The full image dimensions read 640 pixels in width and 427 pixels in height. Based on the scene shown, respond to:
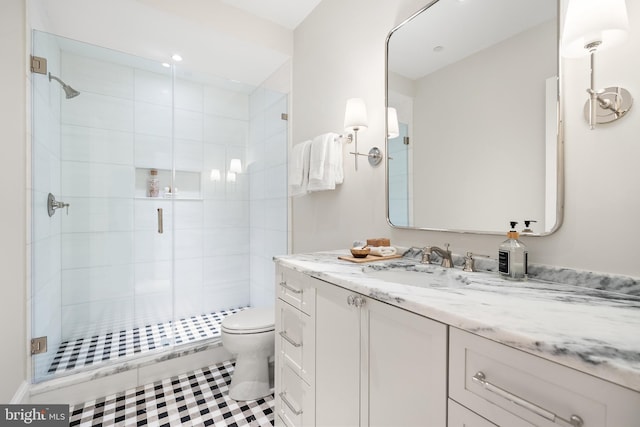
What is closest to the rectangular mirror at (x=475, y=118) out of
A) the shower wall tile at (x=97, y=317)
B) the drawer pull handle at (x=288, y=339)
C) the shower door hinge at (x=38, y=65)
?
the drawer pull handle at (x=288, y=339)

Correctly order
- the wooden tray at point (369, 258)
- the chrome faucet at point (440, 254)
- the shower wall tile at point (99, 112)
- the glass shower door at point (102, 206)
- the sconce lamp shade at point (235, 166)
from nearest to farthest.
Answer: the chrome faucet at point (440, 254)
the wooden tray at point (369, 258)
the glass shower door at point (102, 206)
the shower wall tile at point (99, 112)
the sconce lamp shade at point (235, 166)

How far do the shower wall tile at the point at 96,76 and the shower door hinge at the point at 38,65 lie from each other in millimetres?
379

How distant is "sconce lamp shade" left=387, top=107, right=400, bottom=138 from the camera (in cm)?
154

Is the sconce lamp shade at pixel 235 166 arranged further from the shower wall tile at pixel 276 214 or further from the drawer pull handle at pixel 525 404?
the drawer pull handle at pixel 525 404

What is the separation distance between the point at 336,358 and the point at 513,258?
70cm

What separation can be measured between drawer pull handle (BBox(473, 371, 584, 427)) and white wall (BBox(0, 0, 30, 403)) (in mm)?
2057

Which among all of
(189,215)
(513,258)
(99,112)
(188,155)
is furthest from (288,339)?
(99,112)

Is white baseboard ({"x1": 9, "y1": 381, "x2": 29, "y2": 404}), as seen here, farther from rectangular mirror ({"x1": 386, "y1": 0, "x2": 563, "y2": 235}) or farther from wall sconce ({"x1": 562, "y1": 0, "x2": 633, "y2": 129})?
wall sconce ({"x1": 562, "y1": 0, "x2": 633, "y2": 129})

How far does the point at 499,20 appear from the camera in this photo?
115cm

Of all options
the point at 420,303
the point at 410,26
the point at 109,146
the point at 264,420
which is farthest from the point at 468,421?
the point at 109,146

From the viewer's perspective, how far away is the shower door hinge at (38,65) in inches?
64.0

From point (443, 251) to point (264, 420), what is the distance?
127 cm

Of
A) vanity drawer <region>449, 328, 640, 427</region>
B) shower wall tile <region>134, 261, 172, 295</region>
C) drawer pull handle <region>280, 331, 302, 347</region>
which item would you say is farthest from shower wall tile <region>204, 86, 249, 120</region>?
vanity drawer <region>449, 328, 640, 427</region>

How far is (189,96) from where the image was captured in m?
2.62
